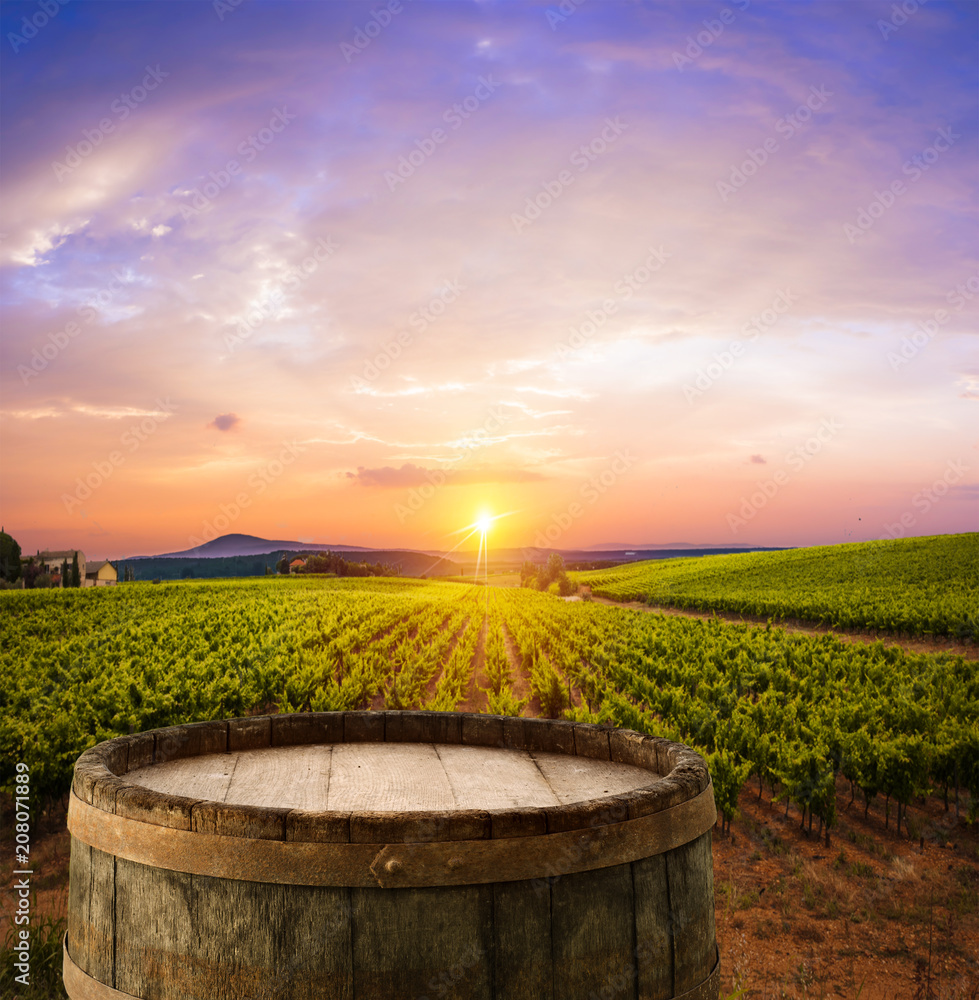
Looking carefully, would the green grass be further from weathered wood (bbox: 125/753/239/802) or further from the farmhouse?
the farmhouse

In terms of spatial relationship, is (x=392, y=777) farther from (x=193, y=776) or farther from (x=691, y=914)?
(x=691, y=914)

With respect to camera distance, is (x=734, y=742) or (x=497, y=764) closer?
(x=497, y=764)

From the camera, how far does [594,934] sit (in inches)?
79.9

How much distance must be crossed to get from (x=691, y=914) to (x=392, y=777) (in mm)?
1206

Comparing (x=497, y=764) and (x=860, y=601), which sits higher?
(x=497, y=764)

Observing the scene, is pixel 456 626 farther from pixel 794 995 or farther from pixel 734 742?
pixel 794 995

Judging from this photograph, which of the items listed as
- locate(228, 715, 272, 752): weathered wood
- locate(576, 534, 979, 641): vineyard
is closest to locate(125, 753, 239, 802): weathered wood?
locate(228, 715, 272, 752): weathered wood

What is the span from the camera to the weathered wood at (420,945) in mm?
1893

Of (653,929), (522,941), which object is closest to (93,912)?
(522,941)

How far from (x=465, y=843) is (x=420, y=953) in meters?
0.30

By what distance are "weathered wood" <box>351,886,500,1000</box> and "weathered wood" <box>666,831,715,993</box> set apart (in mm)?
643

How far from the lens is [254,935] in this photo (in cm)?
194

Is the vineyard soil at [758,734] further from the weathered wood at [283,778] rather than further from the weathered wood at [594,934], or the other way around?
the weathered wood at [594,934]

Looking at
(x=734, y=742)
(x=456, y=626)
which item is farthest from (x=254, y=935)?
(x=456, y=626)
